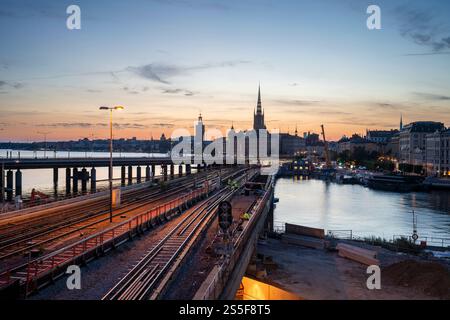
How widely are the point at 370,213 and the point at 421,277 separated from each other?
5165 centimetres

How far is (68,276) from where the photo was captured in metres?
17.5

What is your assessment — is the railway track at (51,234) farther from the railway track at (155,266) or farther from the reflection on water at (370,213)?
the reflection on water at (370,213)

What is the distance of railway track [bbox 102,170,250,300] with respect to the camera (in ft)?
49.9

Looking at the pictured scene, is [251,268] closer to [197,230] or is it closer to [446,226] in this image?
[197,230]

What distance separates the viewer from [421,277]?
86.8 feet

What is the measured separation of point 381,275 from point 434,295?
3784mm

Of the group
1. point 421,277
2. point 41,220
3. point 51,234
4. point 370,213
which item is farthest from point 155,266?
point 370,213

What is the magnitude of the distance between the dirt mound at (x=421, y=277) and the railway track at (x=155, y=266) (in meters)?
12.3

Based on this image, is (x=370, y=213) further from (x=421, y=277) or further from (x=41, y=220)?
(x=41, y=220)

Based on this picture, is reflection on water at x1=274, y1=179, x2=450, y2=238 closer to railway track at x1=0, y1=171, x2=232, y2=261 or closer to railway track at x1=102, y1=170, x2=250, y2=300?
railway track at x1=102, y1=170, x2=250, y2=300

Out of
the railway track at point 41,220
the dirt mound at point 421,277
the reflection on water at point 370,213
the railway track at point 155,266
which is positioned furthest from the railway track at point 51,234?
the reflection on water at point 370,213

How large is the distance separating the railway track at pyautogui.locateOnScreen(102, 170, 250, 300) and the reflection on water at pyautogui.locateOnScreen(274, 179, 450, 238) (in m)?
36.1

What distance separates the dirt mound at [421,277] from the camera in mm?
24953
